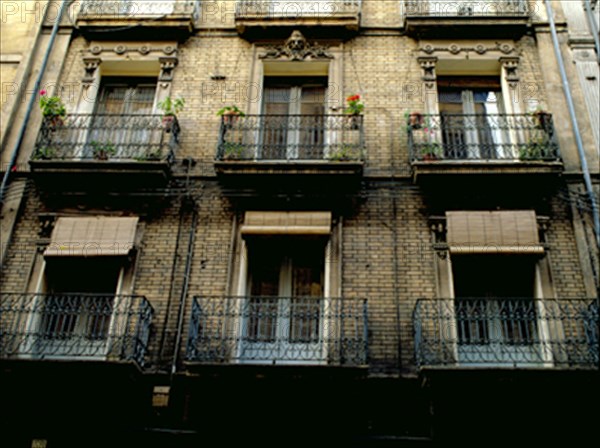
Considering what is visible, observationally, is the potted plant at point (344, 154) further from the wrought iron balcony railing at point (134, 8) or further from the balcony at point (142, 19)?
the wrought iron balcony railing at point (134, 8)

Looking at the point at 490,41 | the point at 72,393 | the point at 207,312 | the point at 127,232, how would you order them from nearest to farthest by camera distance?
the point at 72,393 < the point at 207,312 < the point at 127,232 < the point at 490,41

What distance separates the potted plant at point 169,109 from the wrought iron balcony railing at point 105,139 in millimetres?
21

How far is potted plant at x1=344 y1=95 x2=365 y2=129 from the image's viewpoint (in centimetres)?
1098

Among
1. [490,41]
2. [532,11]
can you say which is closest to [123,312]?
[490,41]

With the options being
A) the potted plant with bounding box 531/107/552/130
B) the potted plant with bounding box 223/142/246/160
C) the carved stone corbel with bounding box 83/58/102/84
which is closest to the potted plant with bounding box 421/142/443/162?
the potted plant with bounding box 531/107/552/130

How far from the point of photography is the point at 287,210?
35.0 feet

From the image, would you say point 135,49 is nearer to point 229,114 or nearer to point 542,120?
point 229,114

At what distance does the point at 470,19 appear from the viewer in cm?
1217

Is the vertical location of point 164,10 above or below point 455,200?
above

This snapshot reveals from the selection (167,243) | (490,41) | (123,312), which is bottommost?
(123,312)

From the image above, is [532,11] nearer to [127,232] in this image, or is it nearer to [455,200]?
[455,200]

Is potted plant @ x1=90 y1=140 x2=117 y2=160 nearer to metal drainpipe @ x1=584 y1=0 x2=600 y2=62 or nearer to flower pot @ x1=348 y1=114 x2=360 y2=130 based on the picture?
flower pot @ x1=348 y1=114 x2=360 y2=130

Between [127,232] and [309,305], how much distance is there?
3367 mm

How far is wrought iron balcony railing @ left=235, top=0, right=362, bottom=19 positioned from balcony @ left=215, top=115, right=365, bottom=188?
2.32 m
